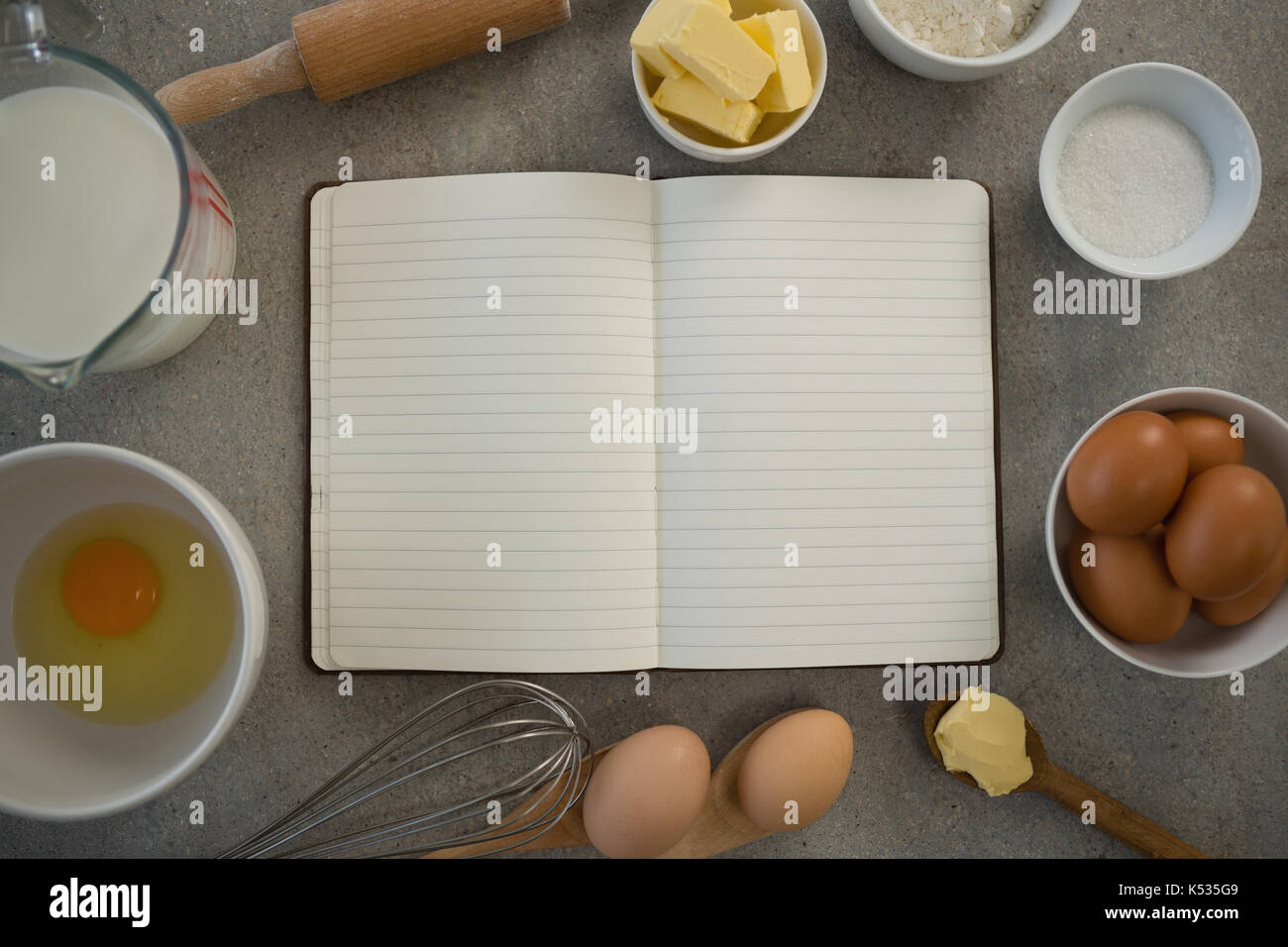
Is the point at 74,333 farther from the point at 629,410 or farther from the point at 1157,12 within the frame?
the point at 1157,12

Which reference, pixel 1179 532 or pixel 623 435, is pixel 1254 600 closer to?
pixel 1179 532

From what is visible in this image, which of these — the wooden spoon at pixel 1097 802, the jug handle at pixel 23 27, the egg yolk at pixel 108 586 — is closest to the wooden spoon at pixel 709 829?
the wooden spoon at pixel 1097 802

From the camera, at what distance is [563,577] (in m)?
0.54

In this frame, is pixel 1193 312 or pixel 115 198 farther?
pixel 1193 312

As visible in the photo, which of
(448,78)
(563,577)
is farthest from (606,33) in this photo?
(563,577)

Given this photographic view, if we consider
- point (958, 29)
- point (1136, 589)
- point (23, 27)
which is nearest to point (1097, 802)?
point (1136, 589)

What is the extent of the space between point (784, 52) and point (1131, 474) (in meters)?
0.32

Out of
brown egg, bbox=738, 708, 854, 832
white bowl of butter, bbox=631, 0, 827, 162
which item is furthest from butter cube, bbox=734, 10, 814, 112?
brown egg, bbox=738, 708, 854, 832

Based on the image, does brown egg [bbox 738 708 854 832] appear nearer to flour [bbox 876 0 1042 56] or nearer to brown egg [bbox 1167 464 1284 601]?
brown egg [bbox 1167 464 1284 601]

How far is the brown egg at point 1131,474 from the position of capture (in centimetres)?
47

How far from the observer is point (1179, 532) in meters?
0.47

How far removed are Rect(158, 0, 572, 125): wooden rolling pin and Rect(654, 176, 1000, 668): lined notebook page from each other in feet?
0.52
